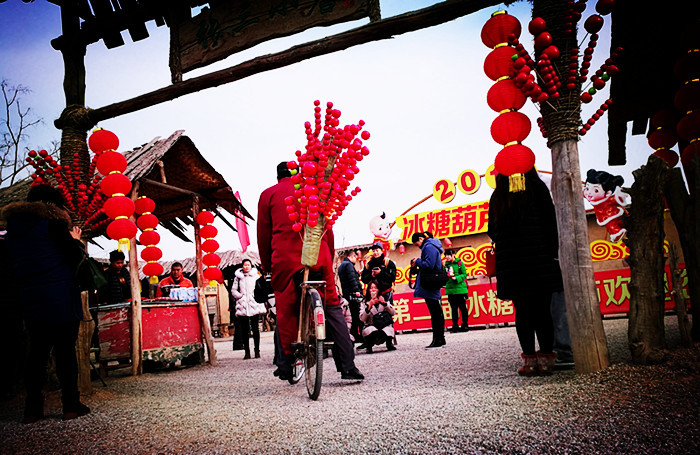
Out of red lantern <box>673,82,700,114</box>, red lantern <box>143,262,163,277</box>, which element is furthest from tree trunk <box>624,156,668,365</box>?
red lantern <box>143,262,163,277</box>

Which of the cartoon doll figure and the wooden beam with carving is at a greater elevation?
the wooden beam with carving

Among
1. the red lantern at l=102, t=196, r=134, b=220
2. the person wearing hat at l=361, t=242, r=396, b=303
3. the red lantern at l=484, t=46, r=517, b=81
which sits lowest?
the person wearing hat at l=361, t=242, r=396, b=303

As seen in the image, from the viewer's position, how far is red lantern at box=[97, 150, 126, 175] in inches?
235

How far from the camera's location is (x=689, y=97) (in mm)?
5148

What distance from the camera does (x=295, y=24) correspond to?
16.3 feet

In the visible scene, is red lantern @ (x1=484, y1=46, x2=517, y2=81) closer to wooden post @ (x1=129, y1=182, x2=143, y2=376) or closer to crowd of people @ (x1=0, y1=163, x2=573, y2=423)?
crowd of people @ (x1=0, y1=163, x2=573, y2=423)

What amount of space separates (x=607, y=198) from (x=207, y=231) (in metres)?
12.7

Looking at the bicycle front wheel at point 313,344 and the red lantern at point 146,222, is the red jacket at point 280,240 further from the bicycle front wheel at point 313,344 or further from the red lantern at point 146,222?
the red lantern at point 146,222

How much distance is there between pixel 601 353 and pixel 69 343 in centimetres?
460

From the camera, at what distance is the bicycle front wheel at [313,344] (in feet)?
12.6

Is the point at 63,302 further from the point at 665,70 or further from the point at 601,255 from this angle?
the point at 601,255

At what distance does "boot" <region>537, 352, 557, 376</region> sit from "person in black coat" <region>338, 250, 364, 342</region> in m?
4.07

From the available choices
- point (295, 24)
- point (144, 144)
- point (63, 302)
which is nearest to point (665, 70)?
point (295, 24)

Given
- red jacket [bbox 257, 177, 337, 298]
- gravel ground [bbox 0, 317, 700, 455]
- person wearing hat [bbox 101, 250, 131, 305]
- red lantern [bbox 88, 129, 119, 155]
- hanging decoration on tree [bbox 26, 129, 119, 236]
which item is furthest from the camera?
person wearing hat [bbox 101, 250, 131, 305]
